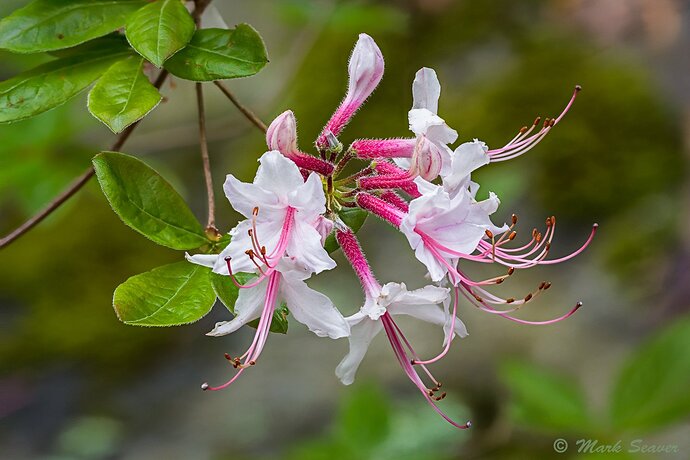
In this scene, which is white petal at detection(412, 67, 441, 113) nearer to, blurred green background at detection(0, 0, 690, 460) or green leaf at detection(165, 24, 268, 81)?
green leaf at detection(165, 24, 268, 81)

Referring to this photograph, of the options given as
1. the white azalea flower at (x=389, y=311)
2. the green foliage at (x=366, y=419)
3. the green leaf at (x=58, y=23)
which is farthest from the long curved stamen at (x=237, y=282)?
the green foliage at (x=366, y=419)

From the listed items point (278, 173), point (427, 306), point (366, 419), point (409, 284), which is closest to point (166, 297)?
point (278, 173)

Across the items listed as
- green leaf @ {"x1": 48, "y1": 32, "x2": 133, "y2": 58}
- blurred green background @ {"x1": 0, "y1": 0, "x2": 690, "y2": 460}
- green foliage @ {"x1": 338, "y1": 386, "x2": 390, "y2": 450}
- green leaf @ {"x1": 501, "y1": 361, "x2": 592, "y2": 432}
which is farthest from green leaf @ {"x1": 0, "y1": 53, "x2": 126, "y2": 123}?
blurred green background @ {"x1": 0, "y1": 0, "x2": 690, "y2": 460}

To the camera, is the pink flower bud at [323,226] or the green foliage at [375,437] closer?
the pink flower bud at [323,226]

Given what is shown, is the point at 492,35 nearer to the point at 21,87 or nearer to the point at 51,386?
the point at 51,386

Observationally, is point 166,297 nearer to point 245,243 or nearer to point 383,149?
point 245,243

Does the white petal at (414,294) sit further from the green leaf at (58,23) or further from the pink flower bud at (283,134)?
the green leaf at (58,23)

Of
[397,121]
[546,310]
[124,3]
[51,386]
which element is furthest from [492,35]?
[124,3]
